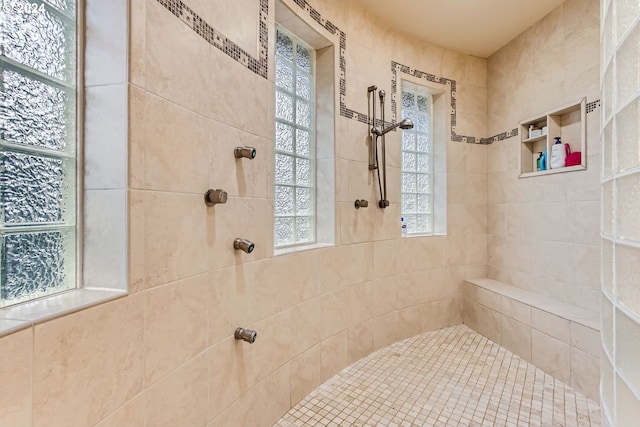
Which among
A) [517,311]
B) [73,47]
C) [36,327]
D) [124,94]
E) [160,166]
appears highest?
[73,47]

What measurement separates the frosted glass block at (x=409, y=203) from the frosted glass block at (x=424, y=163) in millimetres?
288

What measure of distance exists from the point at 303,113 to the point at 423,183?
156cm

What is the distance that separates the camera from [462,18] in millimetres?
2627

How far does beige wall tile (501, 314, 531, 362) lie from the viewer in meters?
2.42

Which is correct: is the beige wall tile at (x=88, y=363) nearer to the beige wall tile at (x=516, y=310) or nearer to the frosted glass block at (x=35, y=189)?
the frosted glass block at (x=35, y=189)

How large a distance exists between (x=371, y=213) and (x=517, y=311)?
1419mm

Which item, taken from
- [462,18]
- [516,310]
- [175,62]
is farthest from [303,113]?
[516,310]

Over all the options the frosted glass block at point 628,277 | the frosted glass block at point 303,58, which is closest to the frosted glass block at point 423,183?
the frosted glass block at point 303,58

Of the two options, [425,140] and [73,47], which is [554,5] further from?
[73,47]

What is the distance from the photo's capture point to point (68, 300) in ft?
2.74

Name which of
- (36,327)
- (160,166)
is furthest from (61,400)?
(160,166)

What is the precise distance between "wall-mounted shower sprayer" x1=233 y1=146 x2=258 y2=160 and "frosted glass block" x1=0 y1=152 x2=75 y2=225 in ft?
2.00

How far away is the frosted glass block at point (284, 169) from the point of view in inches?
76.7

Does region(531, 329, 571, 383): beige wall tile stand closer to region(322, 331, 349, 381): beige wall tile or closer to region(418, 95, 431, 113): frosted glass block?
region(322, 331, 349, 381): beige wall tile
